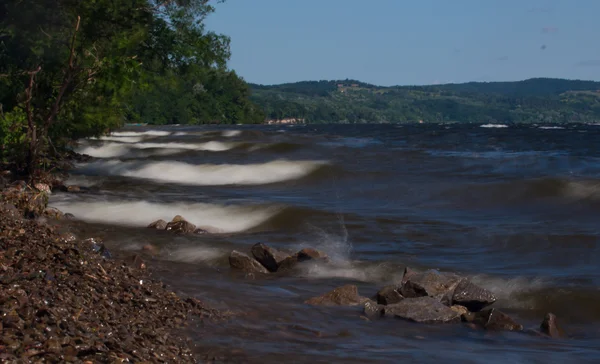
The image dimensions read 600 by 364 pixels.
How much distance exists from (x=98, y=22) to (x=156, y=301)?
14792mm

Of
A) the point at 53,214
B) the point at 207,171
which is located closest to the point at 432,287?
the point at 53,214

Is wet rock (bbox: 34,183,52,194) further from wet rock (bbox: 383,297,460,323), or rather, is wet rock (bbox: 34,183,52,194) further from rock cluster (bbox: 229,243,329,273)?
wet rock (bbox: 383,297,460,323)

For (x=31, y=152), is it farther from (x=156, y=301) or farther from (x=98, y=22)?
(x=156, y=301)

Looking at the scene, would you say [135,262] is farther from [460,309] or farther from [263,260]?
[460,309]

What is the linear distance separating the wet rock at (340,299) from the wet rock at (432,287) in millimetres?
535

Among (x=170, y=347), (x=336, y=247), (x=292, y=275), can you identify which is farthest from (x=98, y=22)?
(x=170, y=347)

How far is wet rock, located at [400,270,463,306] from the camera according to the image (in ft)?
33.9

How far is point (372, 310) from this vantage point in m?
9.85

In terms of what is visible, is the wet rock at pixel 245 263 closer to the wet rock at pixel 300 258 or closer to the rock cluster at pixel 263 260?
the rock cluster at pixel 263 260

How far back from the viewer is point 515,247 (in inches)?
609

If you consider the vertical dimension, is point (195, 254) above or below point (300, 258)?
below

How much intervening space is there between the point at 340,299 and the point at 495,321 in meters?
1.85

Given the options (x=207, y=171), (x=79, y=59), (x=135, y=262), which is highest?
(x=79, y=59)

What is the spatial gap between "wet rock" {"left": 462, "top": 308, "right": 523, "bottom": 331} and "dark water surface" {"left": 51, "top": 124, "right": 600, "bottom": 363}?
0.24m
